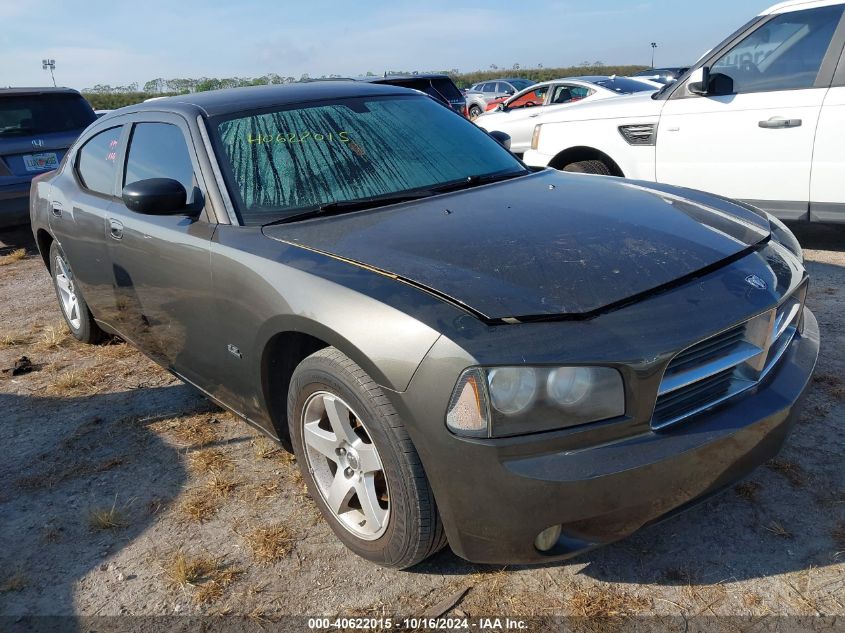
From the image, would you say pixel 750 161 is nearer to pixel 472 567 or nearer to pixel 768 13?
pixel 768 13

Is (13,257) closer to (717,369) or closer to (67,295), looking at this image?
(67,295)

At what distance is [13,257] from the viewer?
25.2 feet

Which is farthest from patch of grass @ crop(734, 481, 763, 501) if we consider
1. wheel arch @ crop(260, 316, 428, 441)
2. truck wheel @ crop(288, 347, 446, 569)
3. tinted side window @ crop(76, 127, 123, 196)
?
tinted side window @ crop(76, 127, 123, 196)

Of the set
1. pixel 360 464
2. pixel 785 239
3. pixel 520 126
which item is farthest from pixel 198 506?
pixel 520 126

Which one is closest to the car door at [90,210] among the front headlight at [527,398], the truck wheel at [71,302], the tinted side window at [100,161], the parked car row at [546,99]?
the tinted side window at [100,161]

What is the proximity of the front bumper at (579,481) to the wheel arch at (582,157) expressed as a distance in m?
4.16

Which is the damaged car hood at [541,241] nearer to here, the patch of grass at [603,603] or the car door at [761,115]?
the patch of grass at [603,603]

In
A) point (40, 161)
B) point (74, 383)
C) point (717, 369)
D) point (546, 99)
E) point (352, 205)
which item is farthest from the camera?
point (546, 99)

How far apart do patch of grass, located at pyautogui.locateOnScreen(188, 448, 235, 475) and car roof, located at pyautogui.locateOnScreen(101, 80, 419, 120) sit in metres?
1.50

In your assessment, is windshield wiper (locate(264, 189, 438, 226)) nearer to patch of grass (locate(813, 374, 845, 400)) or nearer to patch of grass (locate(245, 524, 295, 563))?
patch of grass (locate(245, 524, 295, 563))

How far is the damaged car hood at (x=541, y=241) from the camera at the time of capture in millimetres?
2014

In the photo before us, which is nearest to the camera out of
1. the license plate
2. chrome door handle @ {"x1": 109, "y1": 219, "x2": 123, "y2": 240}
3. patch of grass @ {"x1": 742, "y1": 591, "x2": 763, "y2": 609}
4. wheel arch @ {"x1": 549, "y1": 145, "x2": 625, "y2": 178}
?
patch of grass @ {"x1": 742, "y1": 591, "x2": 763, "y2": 609}

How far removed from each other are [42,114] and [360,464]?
7439 mm

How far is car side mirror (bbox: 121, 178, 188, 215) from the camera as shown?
273 cm
